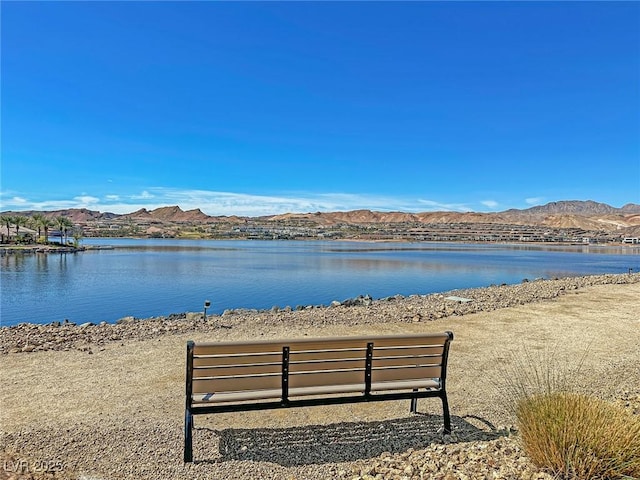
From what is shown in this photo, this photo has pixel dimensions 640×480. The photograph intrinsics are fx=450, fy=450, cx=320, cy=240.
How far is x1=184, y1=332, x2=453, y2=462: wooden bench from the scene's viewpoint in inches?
146

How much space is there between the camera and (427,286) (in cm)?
2895

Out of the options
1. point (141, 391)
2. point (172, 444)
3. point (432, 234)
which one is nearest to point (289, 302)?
point (141, 391)

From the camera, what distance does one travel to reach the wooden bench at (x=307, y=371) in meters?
3.71

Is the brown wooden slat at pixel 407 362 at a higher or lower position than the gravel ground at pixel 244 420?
higher

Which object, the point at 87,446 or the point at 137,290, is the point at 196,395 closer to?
the point at 87,446

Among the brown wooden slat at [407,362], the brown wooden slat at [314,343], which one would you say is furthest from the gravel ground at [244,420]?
the brown wooden slat at [314,343]

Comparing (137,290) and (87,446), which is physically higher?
(87,446)

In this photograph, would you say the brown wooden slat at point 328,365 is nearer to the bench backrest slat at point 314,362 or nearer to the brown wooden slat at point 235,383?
the bench backrest slat at point 314,362

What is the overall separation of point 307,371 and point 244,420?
1087mm

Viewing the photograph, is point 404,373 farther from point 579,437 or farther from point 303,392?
point 579,437

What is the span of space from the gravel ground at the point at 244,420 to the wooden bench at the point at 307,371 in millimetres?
365

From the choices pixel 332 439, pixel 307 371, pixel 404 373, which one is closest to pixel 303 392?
pixel 307 371

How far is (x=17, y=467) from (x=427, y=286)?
27150 mm

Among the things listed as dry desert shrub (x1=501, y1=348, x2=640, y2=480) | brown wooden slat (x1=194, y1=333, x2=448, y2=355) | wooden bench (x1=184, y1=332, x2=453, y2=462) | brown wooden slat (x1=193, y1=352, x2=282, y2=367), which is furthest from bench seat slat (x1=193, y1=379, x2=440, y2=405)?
dry desert shrub (x1=501, y1=348, x2=640, y2=480)
